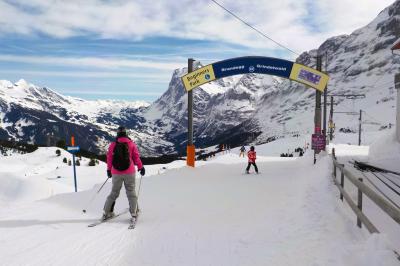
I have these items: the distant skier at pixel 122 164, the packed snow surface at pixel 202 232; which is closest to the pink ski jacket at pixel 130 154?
the distant skier at pixel 122 164

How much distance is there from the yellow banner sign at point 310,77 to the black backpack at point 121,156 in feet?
50.8

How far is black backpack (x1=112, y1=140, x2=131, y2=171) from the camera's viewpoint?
8609mm

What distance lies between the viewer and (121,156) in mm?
8609

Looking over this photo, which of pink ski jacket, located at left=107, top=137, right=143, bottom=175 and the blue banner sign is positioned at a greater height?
the blue banner sign

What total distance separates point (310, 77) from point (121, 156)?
15887 mm

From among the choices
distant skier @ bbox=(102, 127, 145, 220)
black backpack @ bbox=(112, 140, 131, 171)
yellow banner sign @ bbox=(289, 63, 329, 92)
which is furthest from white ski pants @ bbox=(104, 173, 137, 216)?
yellow banner sign @ bbox=(289, 63, 329, 92)

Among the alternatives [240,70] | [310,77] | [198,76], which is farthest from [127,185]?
[310,77]

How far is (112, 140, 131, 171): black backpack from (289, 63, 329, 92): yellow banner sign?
50.8 feet

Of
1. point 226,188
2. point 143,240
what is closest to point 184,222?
point 143,240

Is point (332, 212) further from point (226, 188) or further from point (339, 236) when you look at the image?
point (226, 188)

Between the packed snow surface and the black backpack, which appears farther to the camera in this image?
the black backpack

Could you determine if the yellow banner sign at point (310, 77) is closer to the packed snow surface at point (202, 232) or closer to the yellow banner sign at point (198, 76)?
the yellow banner sign at point (198, 76)

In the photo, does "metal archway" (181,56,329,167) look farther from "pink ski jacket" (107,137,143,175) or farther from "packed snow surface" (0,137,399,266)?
"pink ski jacket" (107,137,143,175)

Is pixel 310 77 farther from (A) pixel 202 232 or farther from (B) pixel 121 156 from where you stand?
(A) pixel 202 232
